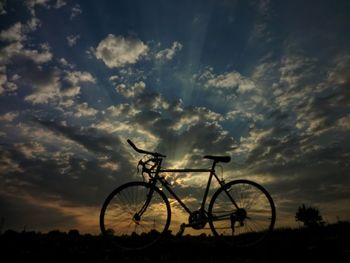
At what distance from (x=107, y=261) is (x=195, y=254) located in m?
1.80

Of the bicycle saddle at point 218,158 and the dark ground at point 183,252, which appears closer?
the dark ground at point 183,252

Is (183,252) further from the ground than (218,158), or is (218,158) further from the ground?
(218,158)

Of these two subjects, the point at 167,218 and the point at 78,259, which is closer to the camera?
the point at 78,259

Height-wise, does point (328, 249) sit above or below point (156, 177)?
below

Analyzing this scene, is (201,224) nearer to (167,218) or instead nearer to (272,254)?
(167,218)

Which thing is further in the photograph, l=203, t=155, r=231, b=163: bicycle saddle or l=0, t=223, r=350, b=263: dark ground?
l=203, t=155, r=231, b=163: bicycle saddle

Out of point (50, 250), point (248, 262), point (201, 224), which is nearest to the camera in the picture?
point (248, 262)

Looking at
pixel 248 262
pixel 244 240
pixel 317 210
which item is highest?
pixel 317 210

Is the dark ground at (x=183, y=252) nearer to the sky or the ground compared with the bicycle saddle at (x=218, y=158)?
nearer to the ground

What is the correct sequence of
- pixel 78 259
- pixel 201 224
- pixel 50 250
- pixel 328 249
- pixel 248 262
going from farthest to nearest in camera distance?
pixel 201 224 → pixel 50 250 → pixel 328 249 → pixel 78 259 → pixel 248 262

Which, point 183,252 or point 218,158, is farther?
point 218,158

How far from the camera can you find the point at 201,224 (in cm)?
705

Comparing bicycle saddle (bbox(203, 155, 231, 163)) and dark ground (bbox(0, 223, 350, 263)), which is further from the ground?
bicycle saddle (bbox(203, 155, 231, 163))

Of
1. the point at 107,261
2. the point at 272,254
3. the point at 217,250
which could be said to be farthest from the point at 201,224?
the point at 107,261
